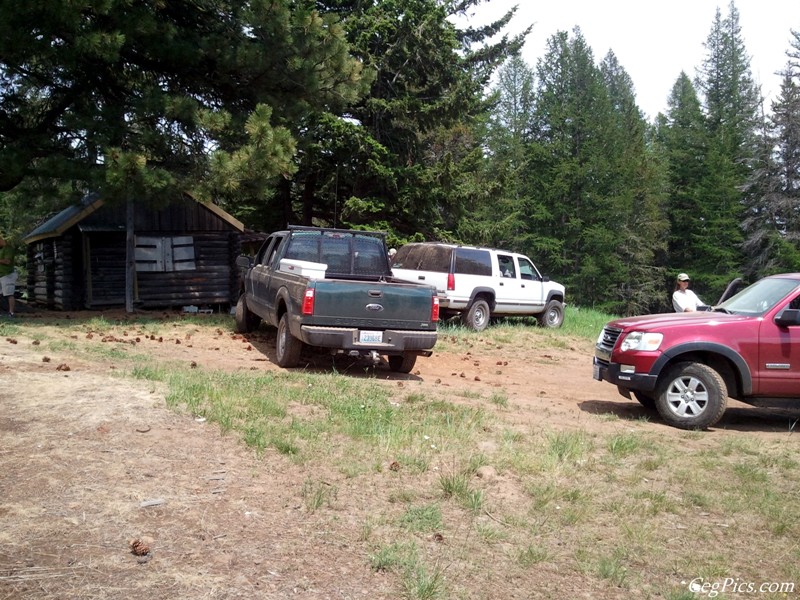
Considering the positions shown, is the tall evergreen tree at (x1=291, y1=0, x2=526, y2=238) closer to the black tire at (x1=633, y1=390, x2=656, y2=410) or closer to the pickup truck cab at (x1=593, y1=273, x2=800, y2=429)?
the black tire at (x1=633, y1=390, x2=656, y2=410)

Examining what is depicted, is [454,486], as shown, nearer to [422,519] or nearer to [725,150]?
[422,519]

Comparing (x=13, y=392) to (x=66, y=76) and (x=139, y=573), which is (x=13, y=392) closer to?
(x=139, y=573)

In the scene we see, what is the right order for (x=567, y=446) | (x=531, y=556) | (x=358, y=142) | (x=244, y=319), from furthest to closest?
1. (x=358, y=142)
2. (x=244, y=319)
3. (x=567, y=446)
4. (x=531, y=556)

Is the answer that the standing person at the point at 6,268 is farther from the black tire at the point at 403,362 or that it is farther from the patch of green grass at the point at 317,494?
the patch of green grass at the point at 317,494

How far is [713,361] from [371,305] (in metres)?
4.40

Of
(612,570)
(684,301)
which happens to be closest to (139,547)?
(612,570)

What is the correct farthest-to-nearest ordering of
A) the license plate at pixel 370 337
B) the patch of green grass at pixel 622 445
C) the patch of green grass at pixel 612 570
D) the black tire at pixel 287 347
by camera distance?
the black tire at pixel 287 347 < the license plate at pixel 370 337 < the patch of green grass at pixel 622 445 < the patch of green grass at pixel 612 570

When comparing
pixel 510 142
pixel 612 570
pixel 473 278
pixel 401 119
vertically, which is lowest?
pixel 612 570

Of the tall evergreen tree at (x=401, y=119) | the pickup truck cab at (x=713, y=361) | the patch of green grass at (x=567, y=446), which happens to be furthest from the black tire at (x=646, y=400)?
the tall evergreen tree at (x=401, y=119)

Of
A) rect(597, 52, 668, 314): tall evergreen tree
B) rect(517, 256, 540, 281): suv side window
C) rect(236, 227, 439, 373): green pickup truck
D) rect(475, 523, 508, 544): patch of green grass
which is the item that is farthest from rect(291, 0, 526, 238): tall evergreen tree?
rect(597, 52, 668, 314): tall evergreen tree

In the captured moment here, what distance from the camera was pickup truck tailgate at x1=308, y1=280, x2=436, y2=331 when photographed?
10.1 metres

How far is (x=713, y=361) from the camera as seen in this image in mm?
8656

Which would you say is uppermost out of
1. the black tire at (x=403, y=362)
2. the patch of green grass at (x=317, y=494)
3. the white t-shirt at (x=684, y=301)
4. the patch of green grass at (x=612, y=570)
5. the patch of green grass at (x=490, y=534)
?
the white t-shirt at (x=684, y=301)

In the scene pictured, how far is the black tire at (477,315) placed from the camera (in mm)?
17734
